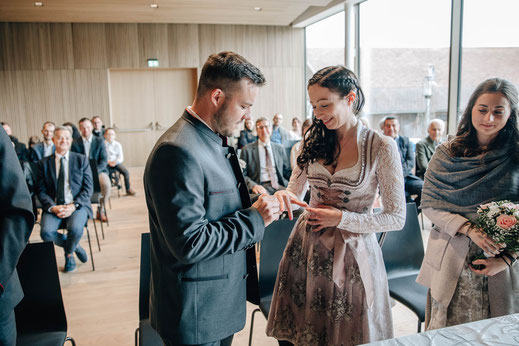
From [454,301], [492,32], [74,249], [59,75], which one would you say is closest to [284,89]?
[59,75]

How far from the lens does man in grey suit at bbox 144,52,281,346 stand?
1.26 metres

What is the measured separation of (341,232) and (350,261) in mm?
125

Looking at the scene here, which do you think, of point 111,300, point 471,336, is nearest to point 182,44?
point 111,300

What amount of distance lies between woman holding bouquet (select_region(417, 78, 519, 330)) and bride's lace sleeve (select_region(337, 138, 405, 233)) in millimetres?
383

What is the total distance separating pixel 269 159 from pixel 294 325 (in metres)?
3.48

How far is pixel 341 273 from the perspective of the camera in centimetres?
166

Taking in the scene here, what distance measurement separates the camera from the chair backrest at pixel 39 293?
6.57ft

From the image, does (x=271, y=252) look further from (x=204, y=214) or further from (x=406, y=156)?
(x=406, y=156)

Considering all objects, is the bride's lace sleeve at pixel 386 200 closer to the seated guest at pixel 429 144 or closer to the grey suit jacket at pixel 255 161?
the grey suit jacket at pixel 255 161

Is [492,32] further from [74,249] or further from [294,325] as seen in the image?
[74,249]

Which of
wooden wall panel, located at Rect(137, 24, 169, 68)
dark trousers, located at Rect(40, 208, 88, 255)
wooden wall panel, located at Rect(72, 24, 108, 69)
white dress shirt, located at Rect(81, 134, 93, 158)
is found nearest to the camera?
dark trousers, located at Rect(40, 208, 88, 255)

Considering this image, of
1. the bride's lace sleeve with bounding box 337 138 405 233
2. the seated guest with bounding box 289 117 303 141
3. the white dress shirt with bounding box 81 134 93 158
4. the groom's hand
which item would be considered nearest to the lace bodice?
the bride's lace sleeve with bounding box 337 138 405 233

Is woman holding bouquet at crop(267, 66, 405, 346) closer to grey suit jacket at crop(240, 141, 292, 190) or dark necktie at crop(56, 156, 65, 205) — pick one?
grey suit jacket at crop(240, 141, 292, 190)

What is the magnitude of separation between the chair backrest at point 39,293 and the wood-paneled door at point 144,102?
9.42 metres
